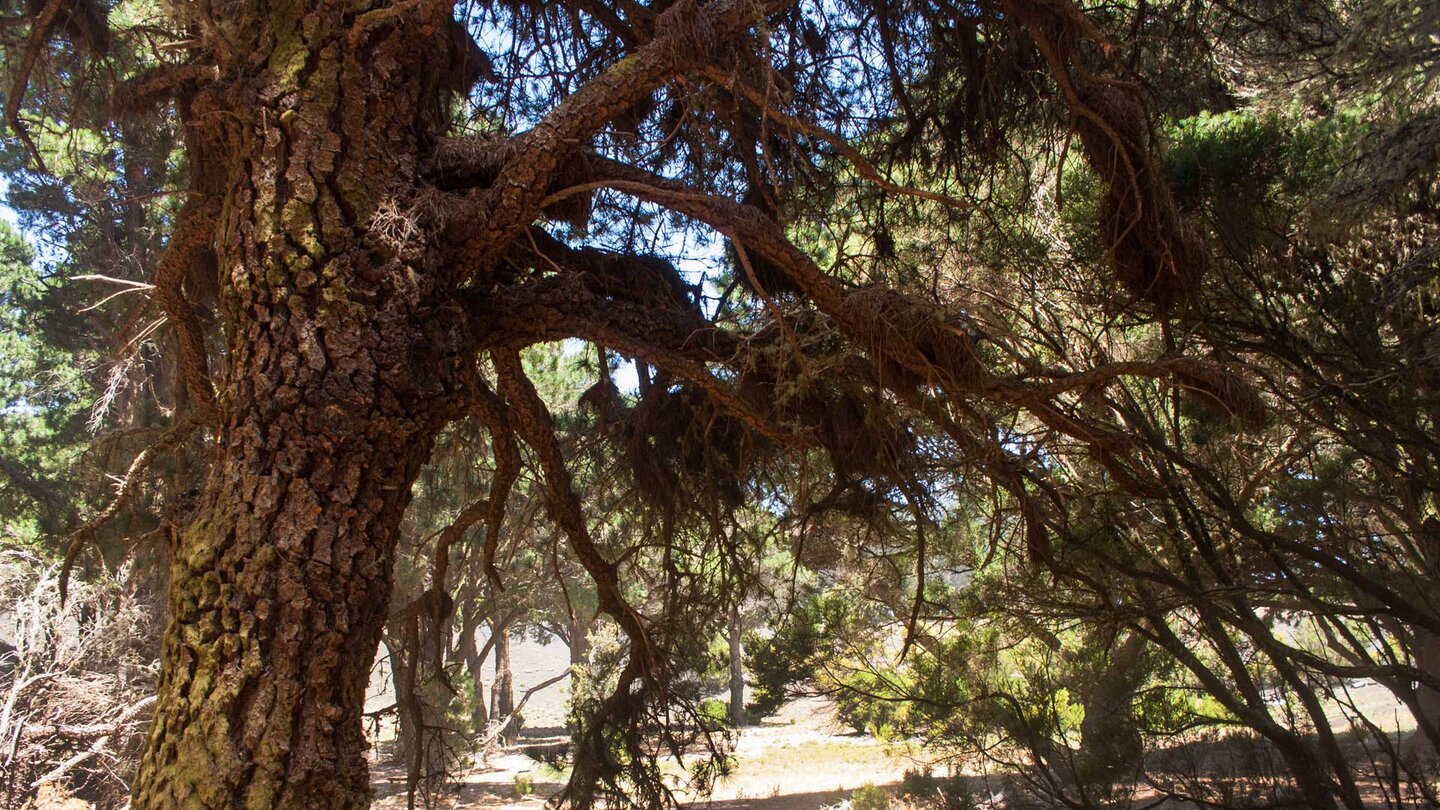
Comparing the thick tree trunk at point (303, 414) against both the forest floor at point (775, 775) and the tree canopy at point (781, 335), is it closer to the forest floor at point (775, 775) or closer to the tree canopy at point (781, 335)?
the tree canopy at point (781, 335)

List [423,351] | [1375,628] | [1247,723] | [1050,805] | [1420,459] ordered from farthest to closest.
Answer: [1050,805] < [1247,723] < [1375,628] < [1420,459] < [423,351]

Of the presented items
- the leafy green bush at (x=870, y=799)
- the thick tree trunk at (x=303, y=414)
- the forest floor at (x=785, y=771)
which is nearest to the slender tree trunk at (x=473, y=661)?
the forest floor at (x=785, y=771)

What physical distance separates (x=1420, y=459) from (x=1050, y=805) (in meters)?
2.76

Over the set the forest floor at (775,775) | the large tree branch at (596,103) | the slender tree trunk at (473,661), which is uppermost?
the large tree branch at (596,103)

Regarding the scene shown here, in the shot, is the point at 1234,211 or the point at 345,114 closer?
the point at 345,114

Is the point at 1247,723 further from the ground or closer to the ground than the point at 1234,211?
closer to the ground

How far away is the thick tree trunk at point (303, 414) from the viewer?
2424 millimetres

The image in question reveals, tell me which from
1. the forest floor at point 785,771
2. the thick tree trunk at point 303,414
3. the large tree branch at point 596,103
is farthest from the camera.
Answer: the forest floor at point 785,771

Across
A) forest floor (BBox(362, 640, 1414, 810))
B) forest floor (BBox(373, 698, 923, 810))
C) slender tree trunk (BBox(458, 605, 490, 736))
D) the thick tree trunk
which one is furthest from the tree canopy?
slender tree trunk (BBox(458, 605, 490, 736))

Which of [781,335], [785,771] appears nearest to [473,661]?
[785,771]

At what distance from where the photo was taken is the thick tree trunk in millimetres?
2424

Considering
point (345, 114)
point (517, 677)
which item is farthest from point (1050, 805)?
point (517, 677)

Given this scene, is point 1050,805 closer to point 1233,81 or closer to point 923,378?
point 923,378

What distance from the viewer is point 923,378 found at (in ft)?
10.8
